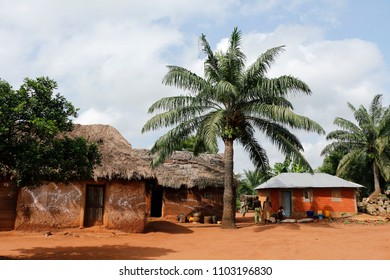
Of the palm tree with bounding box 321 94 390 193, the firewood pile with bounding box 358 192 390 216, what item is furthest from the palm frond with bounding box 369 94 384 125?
the firewood pile with bounding box 358 192 390 216

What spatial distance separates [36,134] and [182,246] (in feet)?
18.6

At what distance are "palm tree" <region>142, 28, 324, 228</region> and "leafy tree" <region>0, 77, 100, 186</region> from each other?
723cm

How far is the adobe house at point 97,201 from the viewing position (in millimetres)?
12992

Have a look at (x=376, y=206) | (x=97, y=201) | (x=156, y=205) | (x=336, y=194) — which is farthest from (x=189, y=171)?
(x=376, y=206)

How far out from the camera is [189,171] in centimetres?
2094

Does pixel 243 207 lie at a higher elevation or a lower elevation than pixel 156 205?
lower

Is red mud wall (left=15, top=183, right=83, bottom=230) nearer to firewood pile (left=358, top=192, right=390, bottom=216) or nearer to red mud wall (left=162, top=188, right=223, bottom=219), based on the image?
red mud wall (left=162, top=188, right=223, bottom=219)

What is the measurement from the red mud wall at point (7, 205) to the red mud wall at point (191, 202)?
28.7 feet

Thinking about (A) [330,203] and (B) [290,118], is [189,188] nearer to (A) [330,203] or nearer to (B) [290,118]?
(B) [290,118]

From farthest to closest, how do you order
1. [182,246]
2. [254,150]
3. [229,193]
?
[254,150], [229,193], [182,246]

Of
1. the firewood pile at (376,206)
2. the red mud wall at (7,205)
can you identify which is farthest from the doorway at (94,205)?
the firewood pile at (376,206)

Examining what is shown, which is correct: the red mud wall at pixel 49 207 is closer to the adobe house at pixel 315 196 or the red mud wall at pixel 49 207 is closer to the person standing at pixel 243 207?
the adobe house at pixel 315 196

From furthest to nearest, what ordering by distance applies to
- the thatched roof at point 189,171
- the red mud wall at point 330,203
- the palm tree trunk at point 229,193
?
the red mud wall at point 330,203 → the thatched roof at point 189,171 → the palm tree trunk at point 229,193

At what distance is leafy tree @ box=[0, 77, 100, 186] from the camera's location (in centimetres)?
715
